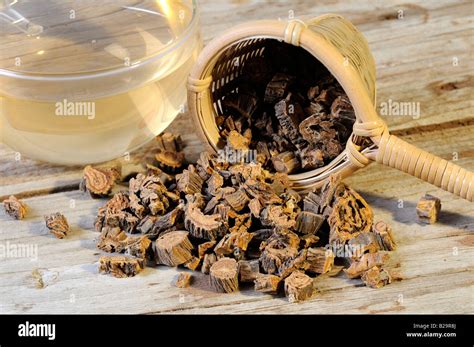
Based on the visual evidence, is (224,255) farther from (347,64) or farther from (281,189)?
(347,64)

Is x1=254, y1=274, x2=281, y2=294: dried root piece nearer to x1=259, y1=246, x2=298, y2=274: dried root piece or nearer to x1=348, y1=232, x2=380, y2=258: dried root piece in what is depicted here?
x1=259, y1=246, x2=298, y2=274: dried root piece

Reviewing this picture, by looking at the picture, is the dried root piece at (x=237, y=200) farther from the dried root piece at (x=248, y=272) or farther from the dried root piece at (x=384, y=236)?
the dried root piece at (x=384, y=236)

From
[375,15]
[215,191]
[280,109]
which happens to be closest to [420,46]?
[375,15]

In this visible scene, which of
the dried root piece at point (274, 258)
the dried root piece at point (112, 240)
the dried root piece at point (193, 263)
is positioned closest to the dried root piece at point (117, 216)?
the dried root piece at point (112, 240)

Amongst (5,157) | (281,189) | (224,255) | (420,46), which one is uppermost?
(420,46)

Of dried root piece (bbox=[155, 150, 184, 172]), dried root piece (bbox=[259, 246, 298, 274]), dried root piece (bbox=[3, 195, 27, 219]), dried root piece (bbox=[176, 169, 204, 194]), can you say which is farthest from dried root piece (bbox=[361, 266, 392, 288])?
dried root piece (bbox=[3, 195, 27, 219])
